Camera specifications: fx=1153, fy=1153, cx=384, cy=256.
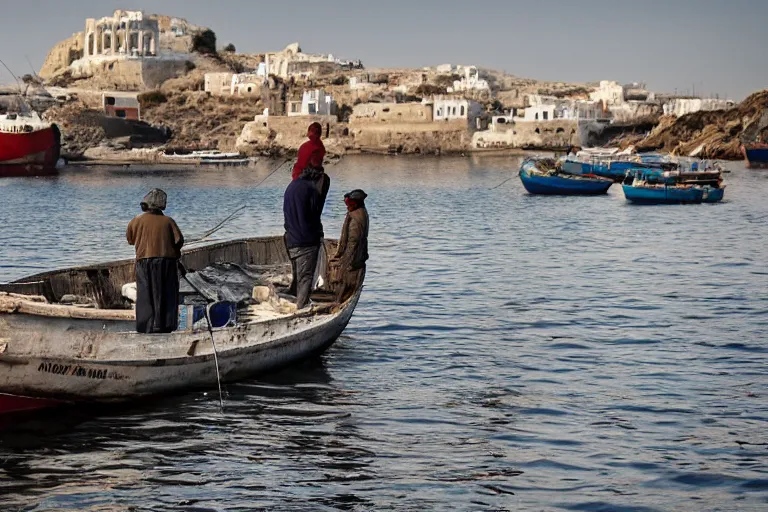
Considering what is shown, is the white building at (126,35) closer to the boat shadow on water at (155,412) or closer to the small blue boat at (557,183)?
the small blue boat at (557,183)

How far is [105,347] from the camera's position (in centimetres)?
1150

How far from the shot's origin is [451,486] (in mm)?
9758

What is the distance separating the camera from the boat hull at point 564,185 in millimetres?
56250

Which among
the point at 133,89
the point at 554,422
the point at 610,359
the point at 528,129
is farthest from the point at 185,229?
the point at 133,89

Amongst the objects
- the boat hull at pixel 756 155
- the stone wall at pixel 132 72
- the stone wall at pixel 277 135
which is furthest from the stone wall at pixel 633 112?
the stone wall at pixel 132 72

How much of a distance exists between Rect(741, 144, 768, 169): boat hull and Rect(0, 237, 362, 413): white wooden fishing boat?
8137 centimetres

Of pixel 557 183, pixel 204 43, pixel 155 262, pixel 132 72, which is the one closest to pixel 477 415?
pixel 155 262

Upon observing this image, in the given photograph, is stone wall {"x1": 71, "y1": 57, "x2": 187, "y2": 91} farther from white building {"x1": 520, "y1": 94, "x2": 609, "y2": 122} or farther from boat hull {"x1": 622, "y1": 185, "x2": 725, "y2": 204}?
boat hull {"x1": 622, "y1": 185, "x2": 725, "y2": 204}

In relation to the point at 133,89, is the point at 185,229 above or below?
below

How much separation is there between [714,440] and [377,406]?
357 cm

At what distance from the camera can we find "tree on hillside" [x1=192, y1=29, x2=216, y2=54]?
17225 cm

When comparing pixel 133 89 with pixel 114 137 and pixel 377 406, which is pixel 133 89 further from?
pixel 377 406

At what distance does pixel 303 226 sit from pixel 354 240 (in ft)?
3.29

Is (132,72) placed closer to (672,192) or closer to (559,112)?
(559,112)
